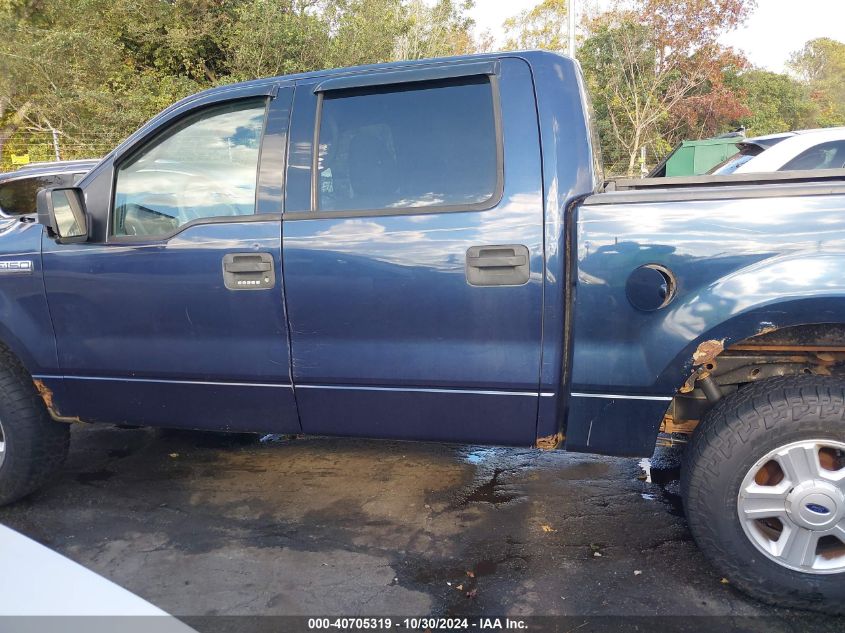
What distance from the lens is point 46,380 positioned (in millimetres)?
3174

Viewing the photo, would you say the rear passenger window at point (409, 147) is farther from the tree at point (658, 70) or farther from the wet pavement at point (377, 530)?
the tree at point (658, 70)

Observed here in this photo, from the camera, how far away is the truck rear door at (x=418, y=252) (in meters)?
2.52

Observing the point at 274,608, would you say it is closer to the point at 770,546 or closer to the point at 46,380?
the point at 46,380

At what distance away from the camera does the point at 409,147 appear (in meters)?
2.72

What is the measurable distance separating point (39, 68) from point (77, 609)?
52.5ft

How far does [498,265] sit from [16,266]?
230 centimetres

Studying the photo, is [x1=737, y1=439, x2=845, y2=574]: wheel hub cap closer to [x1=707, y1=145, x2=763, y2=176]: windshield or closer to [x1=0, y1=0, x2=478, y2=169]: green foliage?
[x1=707, y1=145, x2=763, y2=176]: windshield

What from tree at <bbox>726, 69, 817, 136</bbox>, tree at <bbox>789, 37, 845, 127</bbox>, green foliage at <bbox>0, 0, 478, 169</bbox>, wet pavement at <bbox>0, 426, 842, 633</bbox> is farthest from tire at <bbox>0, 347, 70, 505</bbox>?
tree at <bbox>789, 37, 845, 127</bbox>

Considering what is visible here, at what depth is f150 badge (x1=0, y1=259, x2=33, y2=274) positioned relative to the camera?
311 cm

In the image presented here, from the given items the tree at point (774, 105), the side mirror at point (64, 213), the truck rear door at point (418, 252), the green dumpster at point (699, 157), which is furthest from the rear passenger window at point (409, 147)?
the tree at point (774, 105)

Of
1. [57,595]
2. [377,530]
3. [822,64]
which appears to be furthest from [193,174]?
[822,64]

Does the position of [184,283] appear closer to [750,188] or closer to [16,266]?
[16,266]

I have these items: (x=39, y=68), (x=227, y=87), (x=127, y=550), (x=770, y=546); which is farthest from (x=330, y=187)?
(x=39, y=68)

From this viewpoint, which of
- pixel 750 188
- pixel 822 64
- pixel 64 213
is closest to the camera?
pixel 750 188
